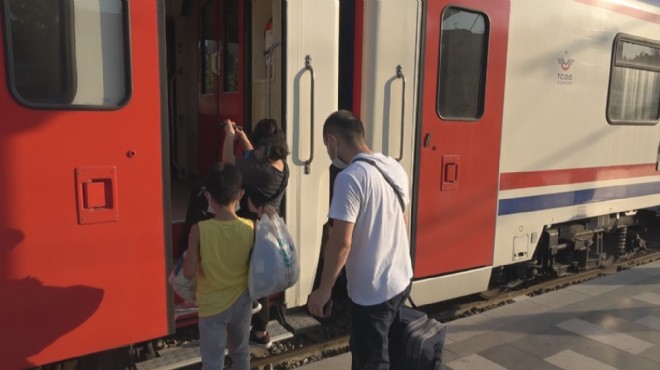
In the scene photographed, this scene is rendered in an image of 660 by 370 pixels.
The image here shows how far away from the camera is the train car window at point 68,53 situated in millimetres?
2555

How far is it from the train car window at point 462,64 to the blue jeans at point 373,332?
6.70ft

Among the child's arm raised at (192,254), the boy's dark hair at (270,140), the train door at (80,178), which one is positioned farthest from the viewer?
the boy's dark hair at (270,140)

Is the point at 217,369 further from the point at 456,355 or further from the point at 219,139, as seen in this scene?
the point at 219,139

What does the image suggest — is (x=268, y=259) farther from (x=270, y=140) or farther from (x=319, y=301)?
(x=270, y=140)

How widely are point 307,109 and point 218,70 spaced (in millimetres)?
1923

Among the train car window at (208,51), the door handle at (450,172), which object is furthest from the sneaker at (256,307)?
the train car window at (208,51)

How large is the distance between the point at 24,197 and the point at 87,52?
78cm

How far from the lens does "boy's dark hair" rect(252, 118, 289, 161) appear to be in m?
3.27

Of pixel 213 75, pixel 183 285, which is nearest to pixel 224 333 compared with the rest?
pixel 183 285

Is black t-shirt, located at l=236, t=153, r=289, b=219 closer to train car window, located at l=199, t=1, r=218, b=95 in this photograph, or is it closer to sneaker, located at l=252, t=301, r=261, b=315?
sneaker, located at l=252, t=301, r=261, b=315

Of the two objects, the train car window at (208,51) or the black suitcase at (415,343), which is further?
the train car window at (208,51)

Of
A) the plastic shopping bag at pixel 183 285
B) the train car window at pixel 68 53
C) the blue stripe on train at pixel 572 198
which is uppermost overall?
the train car window at pixel 68 53

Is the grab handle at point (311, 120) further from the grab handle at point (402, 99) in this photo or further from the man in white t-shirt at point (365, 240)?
the man in white t-shirt at point (365, 240)

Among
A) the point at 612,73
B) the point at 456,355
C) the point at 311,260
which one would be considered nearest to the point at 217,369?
the point at 311,260
